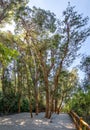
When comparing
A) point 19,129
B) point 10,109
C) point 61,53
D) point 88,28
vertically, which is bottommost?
point 19,129

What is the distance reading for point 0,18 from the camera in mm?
24234

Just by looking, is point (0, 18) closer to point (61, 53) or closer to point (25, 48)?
point (25, 48)

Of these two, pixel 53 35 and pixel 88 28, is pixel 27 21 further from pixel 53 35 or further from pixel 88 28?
pixel 88 28

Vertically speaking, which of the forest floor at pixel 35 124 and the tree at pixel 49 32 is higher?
the tree at pixel 49 32

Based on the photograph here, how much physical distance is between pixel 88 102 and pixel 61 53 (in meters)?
8.73

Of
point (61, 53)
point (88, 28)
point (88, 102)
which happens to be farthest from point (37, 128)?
point (88, 102)

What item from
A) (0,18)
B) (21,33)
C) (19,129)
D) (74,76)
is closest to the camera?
(19,129)

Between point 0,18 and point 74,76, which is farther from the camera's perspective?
point 74,76

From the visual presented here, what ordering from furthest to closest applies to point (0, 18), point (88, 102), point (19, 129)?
1. point (88, 102)
2. point (0, 18)
3. point (19, 129)

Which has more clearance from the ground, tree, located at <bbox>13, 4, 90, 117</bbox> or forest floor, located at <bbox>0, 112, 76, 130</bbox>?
tree, located at <bbox>13, 4, 90, 117</bbox>

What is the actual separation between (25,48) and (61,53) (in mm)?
3566

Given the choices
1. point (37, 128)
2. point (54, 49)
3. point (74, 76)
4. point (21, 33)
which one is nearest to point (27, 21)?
point (21, 33)

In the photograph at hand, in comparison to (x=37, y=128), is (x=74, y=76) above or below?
above

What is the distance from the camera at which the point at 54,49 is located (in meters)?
25.7
